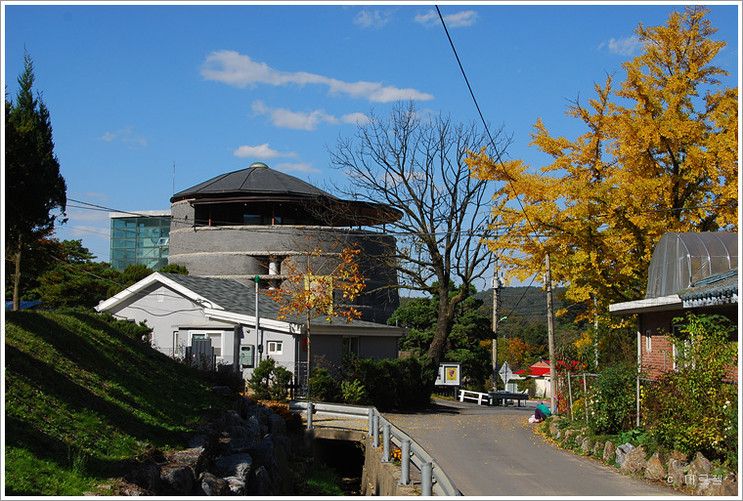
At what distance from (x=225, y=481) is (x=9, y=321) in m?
6.84

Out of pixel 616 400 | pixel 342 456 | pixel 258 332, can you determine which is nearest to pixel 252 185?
pixel 258 332

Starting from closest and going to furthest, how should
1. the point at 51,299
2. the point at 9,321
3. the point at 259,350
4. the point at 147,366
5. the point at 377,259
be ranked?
1. the point at 9,321
2. the point at 147,366
3. the point at 259,350
4. the point at 377,259
5. the point at 51,299

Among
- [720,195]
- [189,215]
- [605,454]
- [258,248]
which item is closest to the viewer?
[605,454]

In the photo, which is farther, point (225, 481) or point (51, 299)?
point (51, 299)

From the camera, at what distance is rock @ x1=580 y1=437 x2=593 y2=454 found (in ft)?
69.1

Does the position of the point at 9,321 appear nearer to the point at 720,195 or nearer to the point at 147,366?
the point at 147,366

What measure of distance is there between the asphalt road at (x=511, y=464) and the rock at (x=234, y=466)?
142 inches

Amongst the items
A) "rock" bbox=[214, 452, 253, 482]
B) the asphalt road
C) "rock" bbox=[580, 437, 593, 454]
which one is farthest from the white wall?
"rock" bbox=[214, 452, 253, 482]

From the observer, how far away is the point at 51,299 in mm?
48438

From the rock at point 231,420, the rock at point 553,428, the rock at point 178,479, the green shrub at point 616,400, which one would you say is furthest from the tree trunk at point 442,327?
the rock at point 178,479

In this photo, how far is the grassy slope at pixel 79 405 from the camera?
10922 millimetres

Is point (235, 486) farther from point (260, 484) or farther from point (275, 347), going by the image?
point (275, 347)

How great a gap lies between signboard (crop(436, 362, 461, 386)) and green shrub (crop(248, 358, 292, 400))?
59.4 feet

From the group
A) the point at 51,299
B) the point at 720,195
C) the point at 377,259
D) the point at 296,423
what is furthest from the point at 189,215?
the point at 720,195
